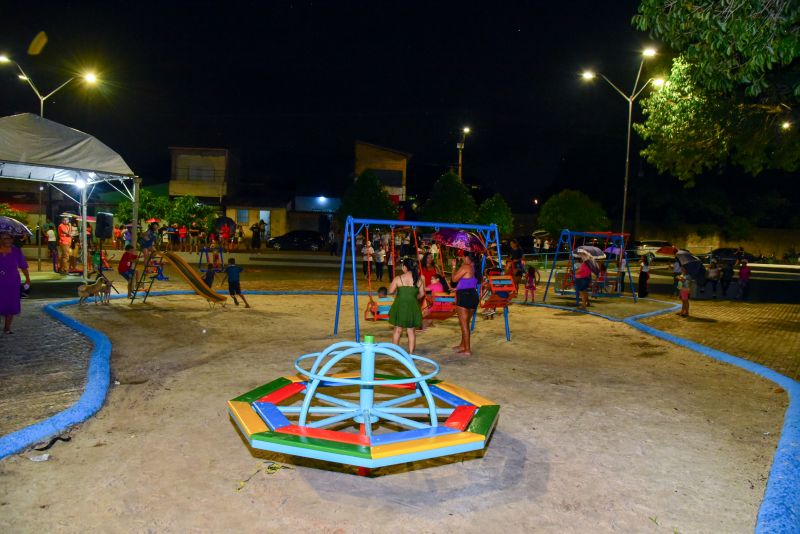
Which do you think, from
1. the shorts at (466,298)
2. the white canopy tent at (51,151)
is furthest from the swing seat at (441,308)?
the white canopy tent at (51,151)

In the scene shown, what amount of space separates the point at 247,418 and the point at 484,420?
73.2 inches

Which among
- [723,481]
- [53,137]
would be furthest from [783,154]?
[53,137]

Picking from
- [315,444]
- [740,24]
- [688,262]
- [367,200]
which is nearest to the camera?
[315,444]

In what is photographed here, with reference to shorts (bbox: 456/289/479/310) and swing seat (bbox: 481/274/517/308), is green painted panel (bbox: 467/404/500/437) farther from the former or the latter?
swing seat (bbox: 481/274/517/308)

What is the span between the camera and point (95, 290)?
12.8 metres

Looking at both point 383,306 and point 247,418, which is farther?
point 383,306

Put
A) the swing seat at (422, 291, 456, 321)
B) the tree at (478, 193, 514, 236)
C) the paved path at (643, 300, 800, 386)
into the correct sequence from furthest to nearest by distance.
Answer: the tree at (478, 193, 514, 236) → the swing seat at (422, 291, 456, 321) → the paved path at (643, 300, 800, 386)

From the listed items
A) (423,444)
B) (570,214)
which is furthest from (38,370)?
(570,214)

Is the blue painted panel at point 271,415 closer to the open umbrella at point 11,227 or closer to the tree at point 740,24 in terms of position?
the tree at point 740,24

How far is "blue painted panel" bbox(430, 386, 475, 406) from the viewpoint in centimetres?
516

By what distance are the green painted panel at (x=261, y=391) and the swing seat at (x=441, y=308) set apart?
15.7 feet

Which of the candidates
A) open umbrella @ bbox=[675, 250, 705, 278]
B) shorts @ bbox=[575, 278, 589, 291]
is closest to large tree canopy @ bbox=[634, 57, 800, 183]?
open umbrella @ bbox=[675, 250, 705, 278]

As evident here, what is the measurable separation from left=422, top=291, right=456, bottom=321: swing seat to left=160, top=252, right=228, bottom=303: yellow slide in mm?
5000

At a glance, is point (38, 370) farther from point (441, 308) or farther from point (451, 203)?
point (451, 203)
